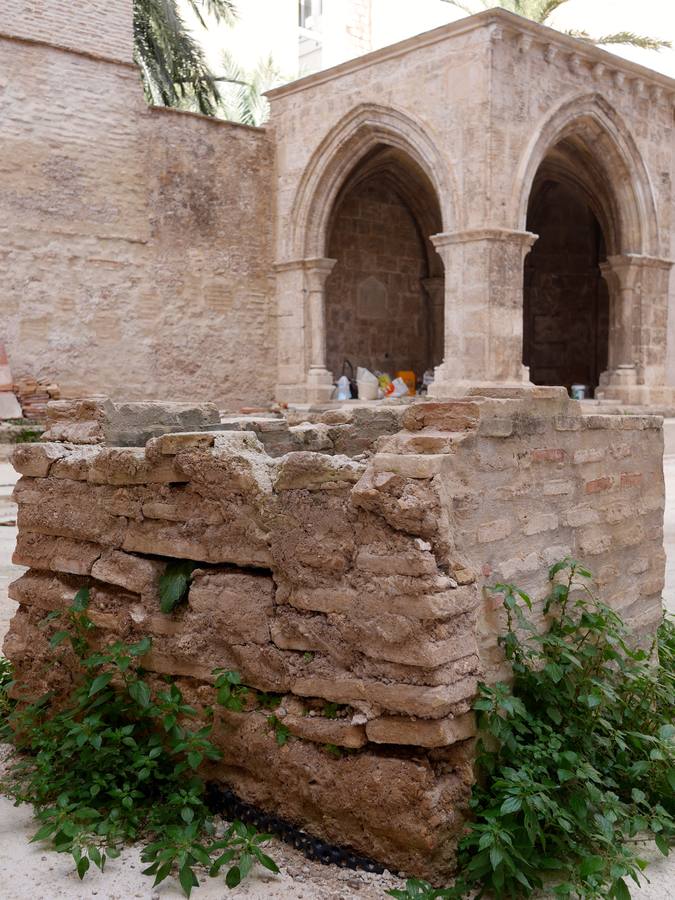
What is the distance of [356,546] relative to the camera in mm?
2549

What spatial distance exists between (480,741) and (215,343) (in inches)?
484

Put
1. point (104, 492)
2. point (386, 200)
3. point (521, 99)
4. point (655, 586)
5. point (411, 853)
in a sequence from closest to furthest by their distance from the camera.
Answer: point (411, 853) < point (104, 492) < point (655, 586) < point (521, 99) < point (386, 200)

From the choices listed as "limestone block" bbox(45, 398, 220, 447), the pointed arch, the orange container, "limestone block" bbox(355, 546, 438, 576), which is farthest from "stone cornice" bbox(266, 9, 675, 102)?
"limestone block" bbox(355, 546, 438, 576)

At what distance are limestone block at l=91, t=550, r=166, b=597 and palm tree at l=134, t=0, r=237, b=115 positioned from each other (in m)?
20.7

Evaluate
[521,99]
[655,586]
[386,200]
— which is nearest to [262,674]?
[655,586]

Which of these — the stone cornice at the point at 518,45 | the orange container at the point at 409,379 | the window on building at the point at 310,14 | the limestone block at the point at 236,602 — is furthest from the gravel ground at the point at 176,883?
the window on building at the point at 310,14

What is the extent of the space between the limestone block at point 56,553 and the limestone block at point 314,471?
88 cm

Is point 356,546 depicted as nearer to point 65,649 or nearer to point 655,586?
point 65,649

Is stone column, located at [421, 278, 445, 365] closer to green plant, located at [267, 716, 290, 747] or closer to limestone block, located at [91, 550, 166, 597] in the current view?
limestone block, located at [91, 550, 166, 597]

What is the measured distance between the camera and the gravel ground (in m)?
2.34

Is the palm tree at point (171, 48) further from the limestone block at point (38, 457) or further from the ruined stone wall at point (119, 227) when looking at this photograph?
the limestone block at point (38, 457)

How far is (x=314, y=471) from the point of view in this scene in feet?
8.63

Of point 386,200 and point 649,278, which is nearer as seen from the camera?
point 649,278

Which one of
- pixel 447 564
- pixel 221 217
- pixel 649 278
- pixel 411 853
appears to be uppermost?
pixel 221 217
